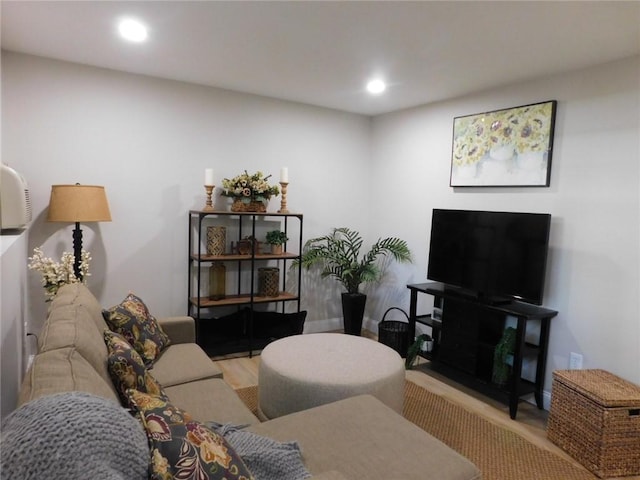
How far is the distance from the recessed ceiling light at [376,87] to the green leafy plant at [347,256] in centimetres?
144

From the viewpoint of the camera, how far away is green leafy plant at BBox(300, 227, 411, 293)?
13.5 feet

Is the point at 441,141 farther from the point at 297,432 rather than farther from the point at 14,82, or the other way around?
the point at 14,82

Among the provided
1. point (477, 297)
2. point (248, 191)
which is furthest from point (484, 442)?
point (248, 191)

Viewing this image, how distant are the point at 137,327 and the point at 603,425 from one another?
8.40ft

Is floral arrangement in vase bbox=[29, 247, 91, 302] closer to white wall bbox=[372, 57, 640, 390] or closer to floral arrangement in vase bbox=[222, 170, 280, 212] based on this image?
floral arrangement in vase bbox=[222, 170, 280, 212]

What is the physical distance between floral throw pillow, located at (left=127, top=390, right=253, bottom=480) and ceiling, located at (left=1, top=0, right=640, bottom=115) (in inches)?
74.0

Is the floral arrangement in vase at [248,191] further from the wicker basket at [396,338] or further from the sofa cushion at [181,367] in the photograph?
the wicker basket at [396,338]

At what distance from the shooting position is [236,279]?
3953 mm

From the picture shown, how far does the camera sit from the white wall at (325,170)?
266 cm

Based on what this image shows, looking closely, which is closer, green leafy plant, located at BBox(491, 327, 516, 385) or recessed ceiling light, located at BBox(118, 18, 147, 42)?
recessed ceiling light, located at BBox(118, 18, 147, 42)

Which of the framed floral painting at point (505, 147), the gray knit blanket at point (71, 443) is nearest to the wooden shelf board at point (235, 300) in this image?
the framed floral painting at point (505, 147)

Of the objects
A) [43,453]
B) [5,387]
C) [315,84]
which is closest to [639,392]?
[43,453]

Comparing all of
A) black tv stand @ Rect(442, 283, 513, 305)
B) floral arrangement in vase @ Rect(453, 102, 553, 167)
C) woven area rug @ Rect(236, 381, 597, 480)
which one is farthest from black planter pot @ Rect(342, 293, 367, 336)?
floral arrangement in vase @ Rect(453, 102, 553, 167)

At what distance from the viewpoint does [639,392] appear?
2305 mm
